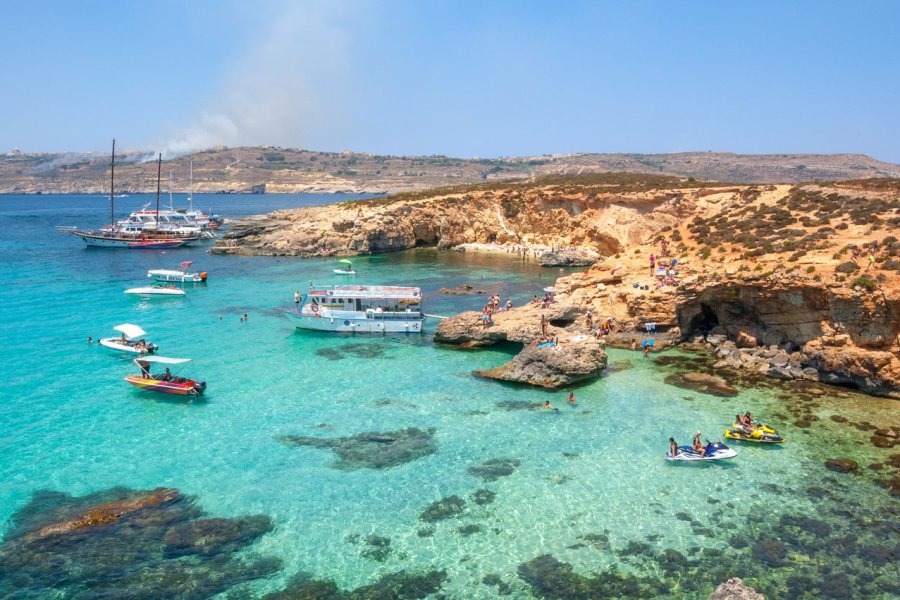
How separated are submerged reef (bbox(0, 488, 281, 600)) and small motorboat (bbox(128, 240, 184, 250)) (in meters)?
64.1

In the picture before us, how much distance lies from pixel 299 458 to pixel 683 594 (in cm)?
1271

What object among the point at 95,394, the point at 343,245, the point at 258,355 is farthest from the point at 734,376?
the point at 343,245

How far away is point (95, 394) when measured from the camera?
2648 cm

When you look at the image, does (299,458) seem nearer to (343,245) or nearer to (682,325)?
(682,325)

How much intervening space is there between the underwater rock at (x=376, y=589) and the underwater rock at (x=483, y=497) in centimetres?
346

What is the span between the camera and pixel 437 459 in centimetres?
2050

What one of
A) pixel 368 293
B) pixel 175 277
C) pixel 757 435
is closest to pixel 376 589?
pixel 757 435

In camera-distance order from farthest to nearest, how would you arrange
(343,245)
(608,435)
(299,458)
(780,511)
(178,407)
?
(343,245), (178,407), (608,435), (299,458), (780,511)

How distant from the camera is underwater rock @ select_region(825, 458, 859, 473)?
19344mm

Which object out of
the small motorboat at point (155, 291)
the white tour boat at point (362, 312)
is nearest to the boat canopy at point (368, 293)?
the white tour boat at point (362, 312)

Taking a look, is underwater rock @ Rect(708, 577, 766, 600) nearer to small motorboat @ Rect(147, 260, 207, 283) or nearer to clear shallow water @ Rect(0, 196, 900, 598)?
clear shallow water @ Rect(0, 196, 900, 598)

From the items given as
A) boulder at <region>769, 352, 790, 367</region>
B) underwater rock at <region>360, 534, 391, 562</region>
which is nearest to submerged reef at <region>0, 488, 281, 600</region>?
underwater rock at <region>360, 534, 391, 562</region>

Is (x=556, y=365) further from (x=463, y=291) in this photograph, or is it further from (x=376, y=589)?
(x=463, y=291)

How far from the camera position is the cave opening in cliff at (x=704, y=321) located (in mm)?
33656
